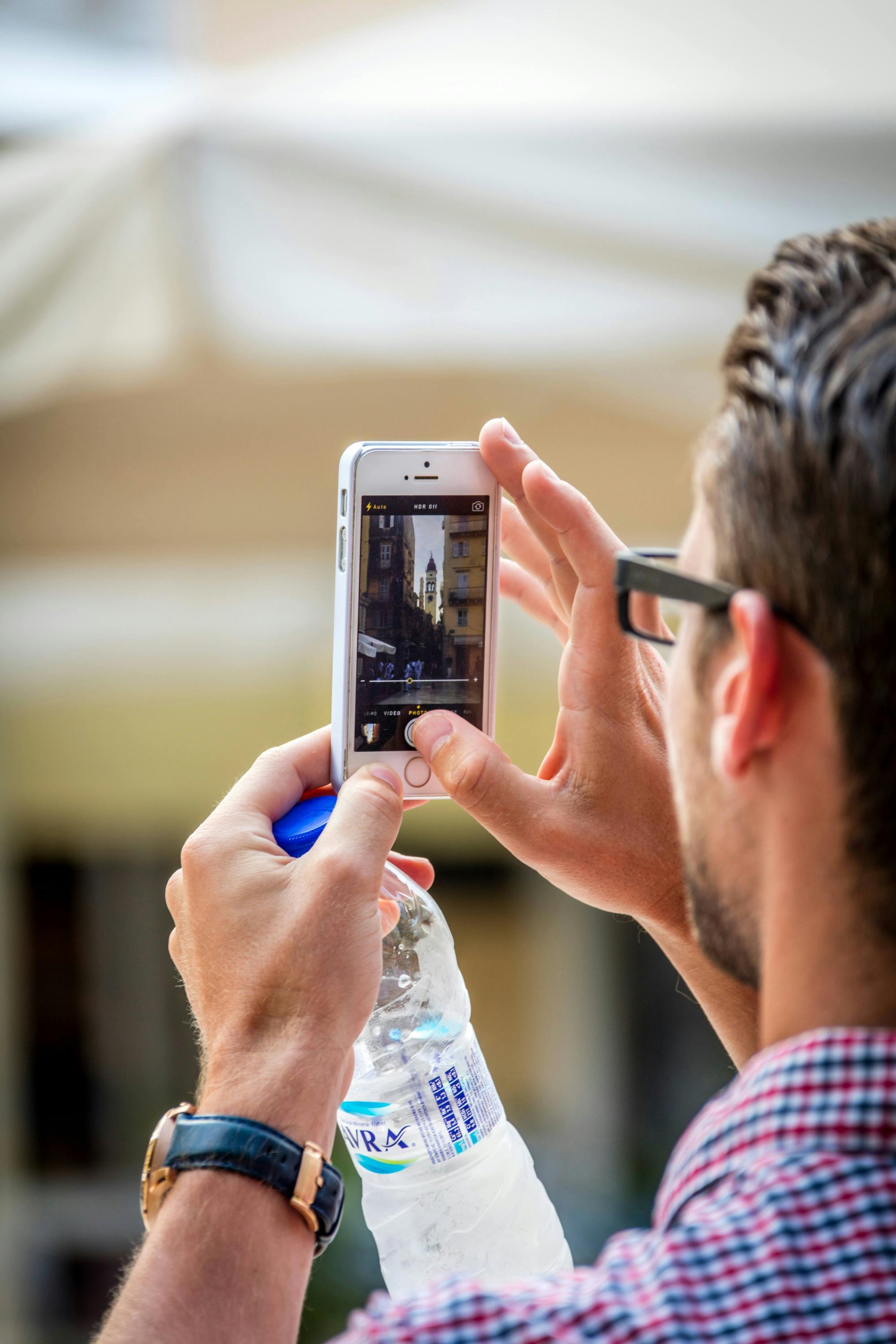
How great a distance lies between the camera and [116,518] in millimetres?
2295

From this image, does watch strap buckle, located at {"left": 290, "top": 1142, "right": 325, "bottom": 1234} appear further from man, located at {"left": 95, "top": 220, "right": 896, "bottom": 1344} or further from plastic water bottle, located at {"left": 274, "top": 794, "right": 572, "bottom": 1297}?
plastic water bottle, located at {"left": 274, "top": 794, "right": 572, "bottom": 1297}

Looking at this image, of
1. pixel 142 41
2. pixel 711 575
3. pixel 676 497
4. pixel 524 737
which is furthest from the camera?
pixel 524 737

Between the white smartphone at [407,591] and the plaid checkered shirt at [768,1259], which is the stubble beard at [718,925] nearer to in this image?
the plaid checkered shirt at [768,1259]

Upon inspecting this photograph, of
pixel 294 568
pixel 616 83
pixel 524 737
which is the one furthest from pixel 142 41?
pixel 524 737

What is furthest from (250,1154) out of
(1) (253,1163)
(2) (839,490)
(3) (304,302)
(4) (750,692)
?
(3) (304,302)

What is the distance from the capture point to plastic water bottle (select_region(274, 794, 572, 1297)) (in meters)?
1.04

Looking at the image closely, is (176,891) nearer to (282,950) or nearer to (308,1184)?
(282,950)

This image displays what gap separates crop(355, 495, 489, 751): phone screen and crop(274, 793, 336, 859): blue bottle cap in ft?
0.25

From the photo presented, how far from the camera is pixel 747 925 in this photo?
73cm

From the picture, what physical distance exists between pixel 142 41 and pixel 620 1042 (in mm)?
2634

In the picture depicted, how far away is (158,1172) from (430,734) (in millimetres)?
431

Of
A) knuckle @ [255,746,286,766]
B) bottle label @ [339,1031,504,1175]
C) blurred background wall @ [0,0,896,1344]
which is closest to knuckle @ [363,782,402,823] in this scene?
knuckle @ [255,746,286,766]

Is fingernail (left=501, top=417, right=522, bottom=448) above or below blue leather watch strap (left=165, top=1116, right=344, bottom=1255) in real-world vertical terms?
above

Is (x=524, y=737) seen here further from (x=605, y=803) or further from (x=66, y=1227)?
(x=66, y=1227)
